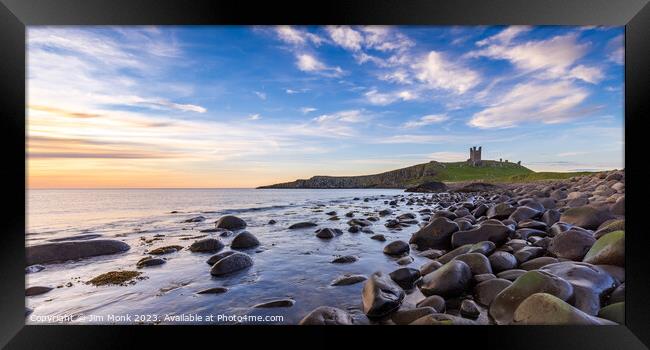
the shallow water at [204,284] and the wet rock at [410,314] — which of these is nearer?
the wet rock at [410,314]

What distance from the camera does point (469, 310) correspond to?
138 inches

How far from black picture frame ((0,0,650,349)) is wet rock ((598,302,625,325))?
0.05 meters

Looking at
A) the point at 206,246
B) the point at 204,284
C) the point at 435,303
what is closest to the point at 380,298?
the point at 435,303

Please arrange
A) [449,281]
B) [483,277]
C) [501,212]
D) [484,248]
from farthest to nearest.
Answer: [501,212]
[484,248]
[483,277]
[449,281]

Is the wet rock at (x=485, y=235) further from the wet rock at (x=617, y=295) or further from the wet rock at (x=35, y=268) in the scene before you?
the wet rock at (x=35, y=268)

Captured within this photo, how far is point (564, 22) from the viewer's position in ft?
10.5

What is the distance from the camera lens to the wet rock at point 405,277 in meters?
4.45

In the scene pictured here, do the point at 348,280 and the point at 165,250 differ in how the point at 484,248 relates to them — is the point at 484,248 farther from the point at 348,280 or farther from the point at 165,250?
the point at 165,250

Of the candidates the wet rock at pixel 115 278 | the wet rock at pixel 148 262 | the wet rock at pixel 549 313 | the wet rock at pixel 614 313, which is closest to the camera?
the wet rock at pixel 549 313

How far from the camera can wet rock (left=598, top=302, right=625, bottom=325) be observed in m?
3.14

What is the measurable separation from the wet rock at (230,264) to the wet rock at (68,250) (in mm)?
3618

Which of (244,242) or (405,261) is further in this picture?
(244,242)

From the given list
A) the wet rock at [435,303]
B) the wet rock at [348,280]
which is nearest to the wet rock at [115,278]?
the wet rock at [348,280]

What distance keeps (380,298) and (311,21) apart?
3519 millimetres
